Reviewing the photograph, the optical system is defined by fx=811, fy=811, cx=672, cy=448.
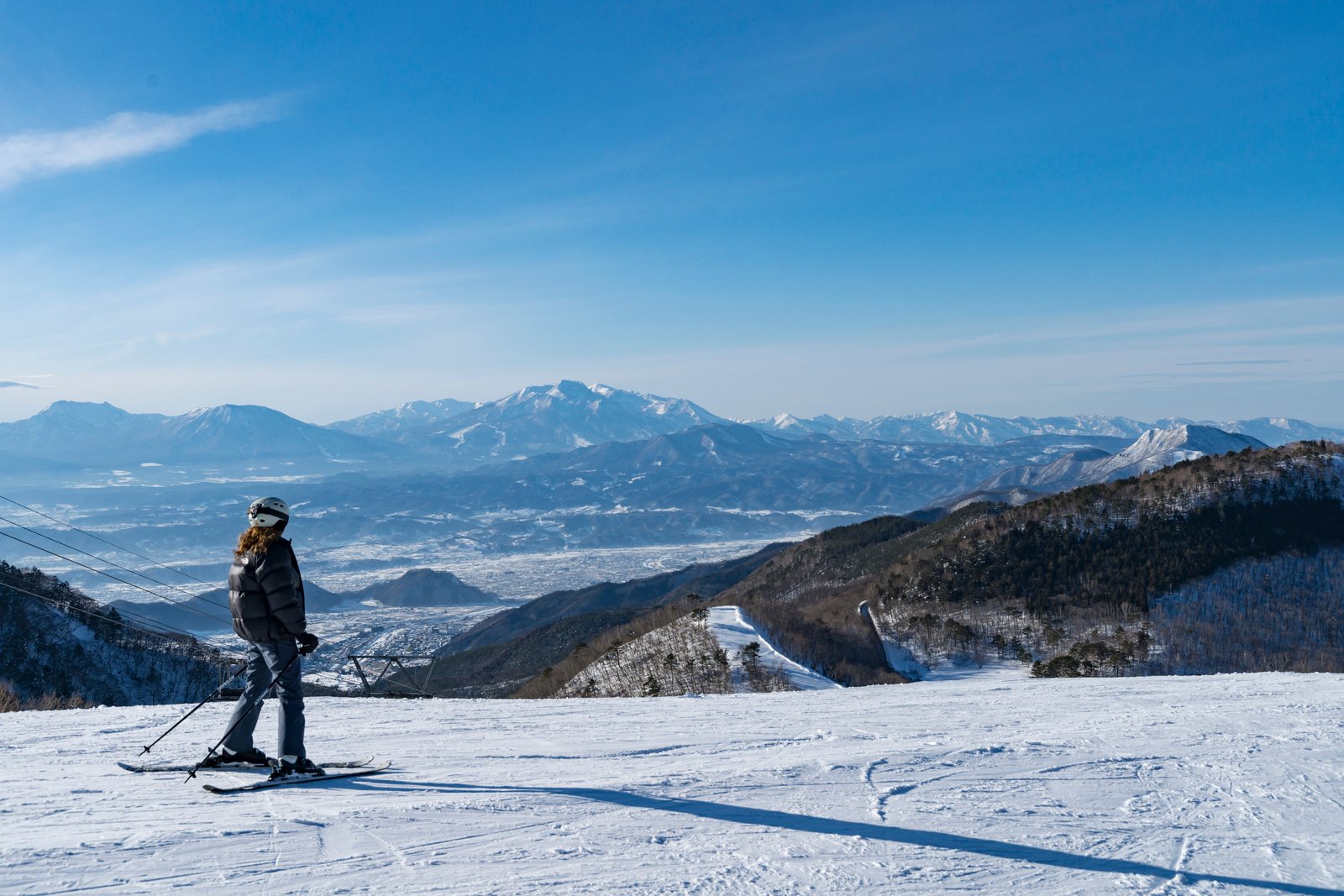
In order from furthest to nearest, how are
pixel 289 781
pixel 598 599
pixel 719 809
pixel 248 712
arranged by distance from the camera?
pixel 598 599, pixel 248 712, pixel 289 781, pixel 719 809

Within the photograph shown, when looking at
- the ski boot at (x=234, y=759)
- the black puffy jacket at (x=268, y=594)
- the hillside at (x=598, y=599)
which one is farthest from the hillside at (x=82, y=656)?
the hillside at (x=598, y=599)

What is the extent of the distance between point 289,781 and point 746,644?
24.3 metres

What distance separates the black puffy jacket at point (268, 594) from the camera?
6.28 meters

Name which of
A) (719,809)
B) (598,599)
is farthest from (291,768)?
(598,599)

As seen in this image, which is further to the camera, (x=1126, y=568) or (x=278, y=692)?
(x=1126, y=568)

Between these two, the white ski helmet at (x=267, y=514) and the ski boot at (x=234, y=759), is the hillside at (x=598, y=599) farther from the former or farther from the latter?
the white ski helmet at (x=267, y=514)

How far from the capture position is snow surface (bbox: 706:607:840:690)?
79.7ft

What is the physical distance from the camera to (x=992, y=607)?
5094cm

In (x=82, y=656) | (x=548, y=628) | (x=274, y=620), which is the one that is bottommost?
(x=548, y=628)

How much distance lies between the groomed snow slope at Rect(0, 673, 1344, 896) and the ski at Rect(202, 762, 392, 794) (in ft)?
0.56

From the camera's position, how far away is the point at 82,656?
1887 inches

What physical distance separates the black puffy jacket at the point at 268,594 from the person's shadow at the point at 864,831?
4.75 feet

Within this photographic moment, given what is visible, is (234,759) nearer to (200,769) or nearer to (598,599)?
(200,769)

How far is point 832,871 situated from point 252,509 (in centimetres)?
496
